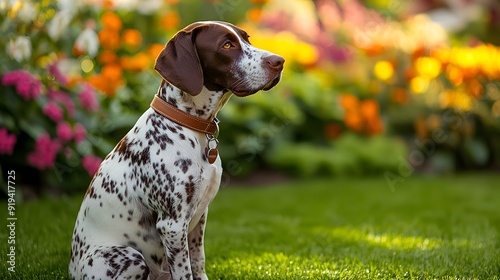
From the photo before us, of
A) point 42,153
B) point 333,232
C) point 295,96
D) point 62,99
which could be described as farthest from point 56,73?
point 295,96

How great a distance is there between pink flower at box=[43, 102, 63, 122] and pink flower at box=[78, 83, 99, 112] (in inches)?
12.1

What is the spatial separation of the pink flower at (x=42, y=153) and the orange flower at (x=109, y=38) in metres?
1.61

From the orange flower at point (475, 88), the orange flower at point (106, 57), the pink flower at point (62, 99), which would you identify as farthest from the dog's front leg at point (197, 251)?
the orange flower at point (475, 88)

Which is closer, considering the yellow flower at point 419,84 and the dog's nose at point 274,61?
Answer: the dog's nose at point 274,61

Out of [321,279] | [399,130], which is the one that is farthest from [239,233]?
[399,130]

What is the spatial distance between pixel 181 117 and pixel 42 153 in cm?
255

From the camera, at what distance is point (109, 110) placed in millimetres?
5902

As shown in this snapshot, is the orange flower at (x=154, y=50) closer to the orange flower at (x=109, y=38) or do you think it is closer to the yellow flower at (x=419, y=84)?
the orange flower at (x=109, y=38)

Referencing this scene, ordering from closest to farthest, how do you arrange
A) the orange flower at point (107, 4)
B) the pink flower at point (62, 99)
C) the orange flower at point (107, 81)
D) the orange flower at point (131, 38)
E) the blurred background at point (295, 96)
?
the pink flower at point (62, 99), the blurred background at point (295, 96), the orange flower at point (107, 81), the orange flower at point (107, 4), the orange flower at point (131, 38)

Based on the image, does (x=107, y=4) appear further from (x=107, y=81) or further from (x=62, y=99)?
(x=62, y=99)

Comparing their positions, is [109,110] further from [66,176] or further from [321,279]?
[321,279]

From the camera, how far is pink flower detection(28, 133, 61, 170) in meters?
4.90

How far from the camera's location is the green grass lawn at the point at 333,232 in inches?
131

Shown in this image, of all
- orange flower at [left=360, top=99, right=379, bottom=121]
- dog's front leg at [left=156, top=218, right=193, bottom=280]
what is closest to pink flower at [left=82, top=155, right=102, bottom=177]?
dog's front leg at [left=156, top=218, right=193, bottom=280]
